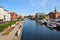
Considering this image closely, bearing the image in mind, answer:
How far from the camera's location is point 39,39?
78.0ft

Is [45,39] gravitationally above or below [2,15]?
below

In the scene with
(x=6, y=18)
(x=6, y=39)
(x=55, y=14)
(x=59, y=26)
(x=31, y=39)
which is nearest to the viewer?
(x=6, y=39)

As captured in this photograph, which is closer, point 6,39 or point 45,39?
point 6,39

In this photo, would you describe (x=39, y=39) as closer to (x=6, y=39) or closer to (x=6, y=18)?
(x=6, y=39)

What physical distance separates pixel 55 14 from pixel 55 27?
95.2 metres

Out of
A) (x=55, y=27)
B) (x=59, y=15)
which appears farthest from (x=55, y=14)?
(x=55, y=27)

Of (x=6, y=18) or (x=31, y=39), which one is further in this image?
(x=6, y=18)

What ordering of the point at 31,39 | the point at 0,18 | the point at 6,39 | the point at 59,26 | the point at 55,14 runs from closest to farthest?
1. the point at 6,39
2. the point at 31,39
3. the point at 59,26
4. the point at 0,18
5. the point at 55,14

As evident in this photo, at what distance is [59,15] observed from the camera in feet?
464

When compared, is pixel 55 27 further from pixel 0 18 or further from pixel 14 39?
pixel 0 18

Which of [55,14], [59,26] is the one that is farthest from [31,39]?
[55,14]

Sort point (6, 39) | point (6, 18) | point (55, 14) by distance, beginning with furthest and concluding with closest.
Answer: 1. point (55, 14)
2. point (6, 18)
3. point (6, 39)

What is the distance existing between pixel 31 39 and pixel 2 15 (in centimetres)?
6007

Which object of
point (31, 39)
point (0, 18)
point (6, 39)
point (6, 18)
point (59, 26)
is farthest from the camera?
point (6, 18)
